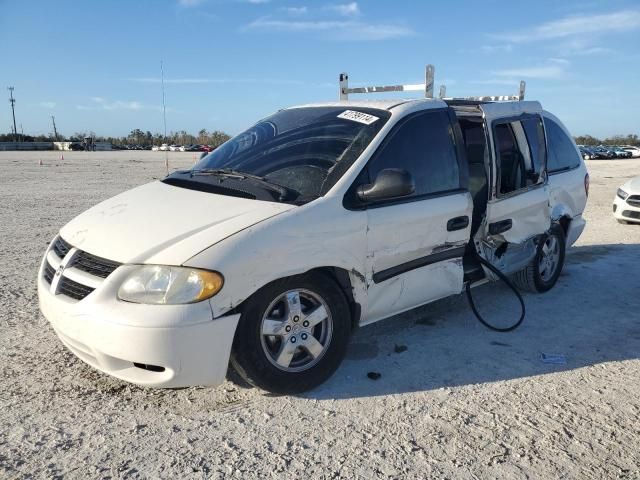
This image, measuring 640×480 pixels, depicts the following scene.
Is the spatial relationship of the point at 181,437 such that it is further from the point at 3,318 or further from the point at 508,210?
the point at 508,210

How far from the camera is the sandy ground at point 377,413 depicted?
8.95 feet

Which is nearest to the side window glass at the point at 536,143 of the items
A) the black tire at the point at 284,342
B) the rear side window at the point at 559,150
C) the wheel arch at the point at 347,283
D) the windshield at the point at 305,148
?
the rear side window at the point at 559,150

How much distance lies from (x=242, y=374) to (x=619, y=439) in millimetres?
2118

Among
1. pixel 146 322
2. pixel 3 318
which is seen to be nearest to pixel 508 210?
pixel 146 322

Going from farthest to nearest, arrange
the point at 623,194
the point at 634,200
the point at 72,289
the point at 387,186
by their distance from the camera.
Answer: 1. the point at 623,194
2. the point at 634,200
3. the point at 387,186
4. the point at 72,289

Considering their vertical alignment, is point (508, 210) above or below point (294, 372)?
above

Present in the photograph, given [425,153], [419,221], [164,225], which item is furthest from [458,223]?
[164,225]

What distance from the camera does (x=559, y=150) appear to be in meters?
5.93

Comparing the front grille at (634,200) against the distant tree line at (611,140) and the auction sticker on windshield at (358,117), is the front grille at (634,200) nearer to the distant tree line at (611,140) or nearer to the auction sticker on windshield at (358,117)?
the auction sticker on windshield at (358,117)

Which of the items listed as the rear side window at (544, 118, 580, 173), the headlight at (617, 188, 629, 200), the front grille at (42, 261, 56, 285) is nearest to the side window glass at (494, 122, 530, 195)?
the rear side window at (544, 118, 580, 173)

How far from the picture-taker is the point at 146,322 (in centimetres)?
286

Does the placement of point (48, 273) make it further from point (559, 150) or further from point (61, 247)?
point (559, 150)

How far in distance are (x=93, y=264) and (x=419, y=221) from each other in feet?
7.16

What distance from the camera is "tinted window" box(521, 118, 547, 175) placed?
5.30 meters
